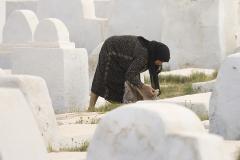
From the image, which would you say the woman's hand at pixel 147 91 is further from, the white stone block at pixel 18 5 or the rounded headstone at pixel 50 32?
the white stone block at pixel 18 5

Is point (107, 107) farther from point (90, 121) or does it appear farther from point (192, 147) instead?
point (192, 147)

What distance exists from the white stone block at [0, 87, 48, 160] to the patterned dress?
4663 millimetres

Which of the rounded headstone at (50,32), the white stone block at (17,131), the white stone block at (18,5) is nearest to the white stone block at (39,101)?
the white stone block at (17,131)

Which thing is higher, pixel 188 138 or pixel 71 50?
pixel 188 138

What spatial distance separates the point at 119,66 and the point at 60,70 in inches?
58.1

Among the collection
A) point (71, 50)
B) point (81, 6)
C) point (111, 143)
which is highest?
point (111, 143)

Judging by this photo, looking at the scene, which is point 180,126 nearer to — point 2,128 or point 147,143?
point 147,143

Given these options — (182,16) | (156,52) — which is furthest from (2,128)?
(182,16)

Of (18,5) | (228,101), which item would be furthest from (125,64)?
(18,5)

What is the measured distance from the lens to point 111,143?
166 inches

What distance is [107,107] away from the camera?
10258mm

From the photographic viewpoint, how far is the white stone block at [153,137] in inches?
155

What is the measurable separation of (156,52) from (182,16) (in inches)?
343

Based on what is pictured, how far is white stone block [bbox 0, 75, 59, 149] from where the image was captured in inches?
261
